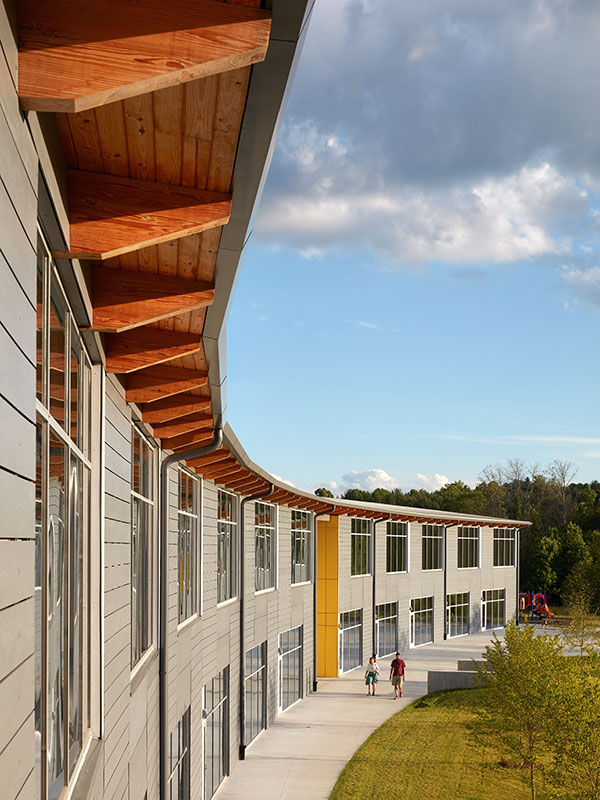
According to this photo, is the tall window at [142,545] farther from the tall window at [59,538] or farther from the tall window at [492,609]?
the tall window at [492,609]

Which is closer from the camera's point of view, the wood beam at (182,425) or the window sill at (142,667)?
the window sill at (142,667)

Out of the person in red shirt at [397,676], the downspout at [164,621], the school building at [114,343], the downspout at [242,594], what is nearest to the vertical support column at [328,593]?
the person in red shirt at [397,676]

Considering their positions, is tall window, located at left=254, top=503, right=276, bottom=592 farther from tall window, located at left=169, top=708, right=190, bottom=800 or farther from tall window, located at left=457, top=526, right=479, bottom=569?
tall window, located at left=457, top=526, right=479, bottom=569

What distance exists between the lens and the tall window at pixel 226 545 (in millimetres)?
17094

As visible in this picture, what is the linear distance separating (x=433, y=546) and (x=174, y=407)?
107ft

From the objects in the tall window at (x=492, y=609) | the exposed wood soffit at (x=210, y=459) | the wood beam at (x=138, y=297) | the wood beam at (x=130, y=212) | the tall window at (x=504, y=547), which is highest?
the wood beam at (x=130, y=212)

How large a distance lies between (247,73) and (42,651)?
265 centimetres

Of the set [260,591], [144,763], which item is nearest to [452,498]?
[260,591]

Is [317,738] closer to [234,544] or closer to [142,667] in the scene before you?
[234,544]

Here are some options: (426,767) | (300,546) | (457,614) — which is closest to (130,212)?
(426,767)

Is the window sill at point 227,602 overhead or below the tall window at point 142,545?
below

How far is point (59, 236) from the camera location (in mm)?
4020

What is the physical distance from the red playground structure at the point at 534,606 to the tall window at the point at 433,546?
9.67 meters

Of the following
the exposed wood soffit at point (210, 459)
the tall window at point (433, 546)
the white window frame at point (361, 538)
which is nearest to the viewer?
the exposed wood soffit at point (210, 459)
